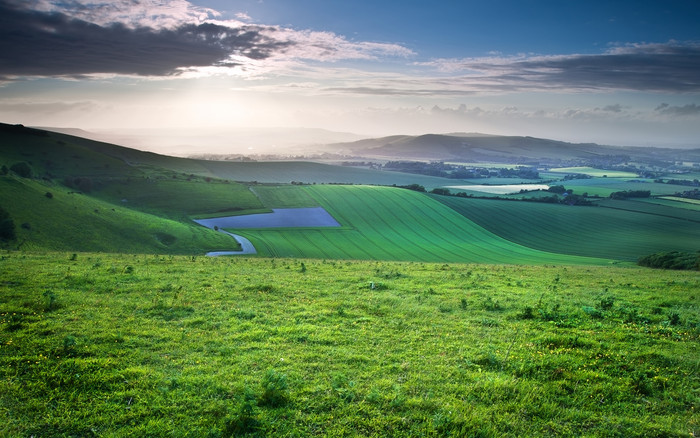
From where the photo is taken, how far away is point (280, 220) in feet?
329

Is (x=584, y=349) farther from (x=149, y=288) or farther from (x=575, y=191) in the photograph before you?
(x=575, y=191)

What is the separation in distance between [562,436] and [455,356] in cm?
386

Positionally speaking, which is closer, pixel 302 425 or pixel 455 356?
pixel 302 425

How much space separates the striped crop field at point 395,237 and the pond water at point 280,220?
365 cm

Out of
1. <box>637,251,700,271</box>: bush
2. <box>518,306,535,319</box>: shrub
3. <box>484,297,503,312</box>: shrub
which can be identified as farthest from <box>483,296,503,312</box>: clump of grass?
<box>637,251,700,271</box>: bush

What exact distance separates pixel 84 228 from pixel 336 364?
74.2m

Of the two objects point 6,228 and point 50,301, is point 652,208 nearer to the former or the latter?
point 50,301

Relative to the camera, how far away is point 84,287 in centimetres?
1875

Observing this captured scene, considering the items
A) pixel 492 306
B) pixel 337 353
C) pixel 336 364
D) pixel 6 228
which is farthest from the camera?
pixel 6 228

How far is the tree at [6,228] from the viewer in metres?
55.0

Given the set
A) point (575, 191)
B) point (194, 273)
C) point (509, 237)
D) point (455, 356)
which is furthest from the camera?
point (575, 191)

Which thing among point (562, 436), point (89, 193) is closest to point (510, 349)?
point (562, 436)

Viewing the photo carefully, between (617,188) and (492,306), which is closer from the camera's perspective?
(492,306)

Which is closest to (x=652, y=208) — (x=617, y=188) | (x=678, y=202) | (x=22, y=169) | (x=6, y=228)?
(x=678, y=202)
